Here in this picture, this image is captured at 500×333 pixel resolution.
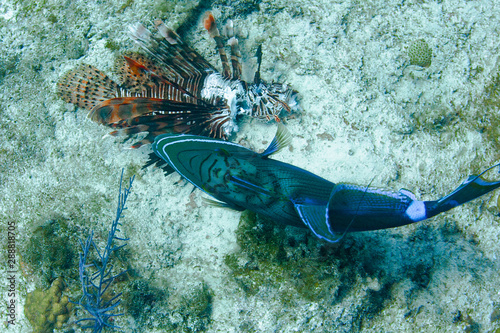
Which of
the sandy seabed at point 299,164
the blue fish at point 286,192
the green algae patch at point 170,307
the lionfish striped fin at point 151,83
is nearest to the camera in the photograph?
the blue fish at point 286,192

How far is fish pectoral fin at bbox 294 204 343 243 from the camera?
5.96ft

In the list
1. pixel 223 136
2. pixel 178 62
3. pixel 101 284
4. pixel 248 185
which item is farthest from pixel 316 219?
pixel 178 62

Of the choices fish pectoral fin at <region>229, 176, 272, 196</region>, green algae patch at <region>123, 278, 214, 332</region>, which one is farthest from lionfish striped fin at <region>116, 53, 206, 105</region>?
green algae patch at <region>123, 278, 214, 332</region>

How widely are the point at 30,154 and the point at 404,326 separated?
4848mm

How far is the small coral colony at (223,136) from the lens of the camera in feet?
6.01

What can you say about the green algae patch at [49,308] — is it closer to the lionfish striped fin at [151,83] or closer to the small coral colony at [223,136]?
the small coral colony at [223,136]

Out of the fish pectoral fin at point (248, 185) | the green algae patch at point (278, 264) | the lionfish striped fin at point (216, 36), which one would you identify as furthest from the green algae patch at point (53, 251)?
the lionfish striped fin at point (216, 36)

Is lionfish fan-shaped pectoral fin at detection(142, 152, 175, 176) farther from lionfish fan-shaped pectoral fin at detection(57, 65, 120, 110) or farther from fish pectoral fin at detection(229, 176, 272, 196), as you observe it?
fish pectoral fin at detection(229, 176, 272, 196)

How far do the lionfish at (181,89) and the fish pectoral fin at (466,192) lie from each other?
5.98 ft

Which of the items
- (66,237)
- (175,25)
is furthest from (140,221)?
(175,25)

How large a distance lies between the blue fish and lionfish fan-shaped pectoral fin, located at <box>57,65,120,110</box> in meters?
1.70

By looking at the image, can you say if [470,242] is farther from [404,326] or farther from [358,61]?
[358,61]

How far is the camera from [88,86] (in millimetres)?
3461

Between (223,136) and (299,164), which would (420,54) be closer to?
(299,164)
